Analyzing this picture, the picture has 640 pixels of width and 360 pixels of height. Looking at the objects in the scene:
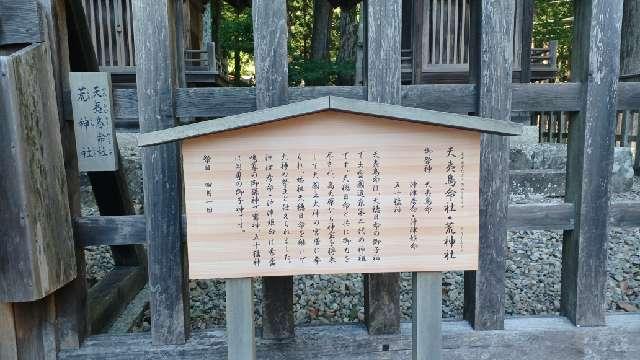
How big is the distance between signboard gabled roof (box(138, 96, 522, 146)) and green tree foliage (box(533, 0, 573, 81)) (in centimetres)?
1468

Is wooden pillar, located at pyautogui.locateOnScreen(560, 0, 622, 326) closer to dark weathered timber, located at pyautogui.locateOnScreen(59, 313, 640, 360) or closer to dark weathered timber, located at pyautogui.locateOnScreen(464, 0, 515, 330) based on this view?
dark weathered timber, located at pyautogui.locateOnScreen(59, 313, 640, 360)

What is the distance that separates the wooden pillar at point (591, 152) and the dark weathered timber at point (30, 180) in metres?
2.67

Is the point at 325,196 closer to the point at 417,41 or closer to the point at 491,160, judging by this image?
the point at 491,160

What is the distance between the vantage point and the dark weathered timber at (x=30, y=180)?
2037mm

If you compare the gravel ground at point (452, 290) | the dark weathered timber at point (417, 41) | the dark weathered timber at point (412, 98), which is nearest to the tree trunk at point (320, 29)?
the dark weathered timber at point (417, 41)

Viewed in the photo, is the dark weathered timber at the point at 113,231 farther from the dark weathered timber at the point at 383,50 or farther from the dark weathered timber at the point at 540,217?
the dark weathered timber at the point at 540,217

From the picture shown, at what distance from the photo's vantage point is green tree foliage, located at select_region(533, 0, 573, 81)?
50.5ft

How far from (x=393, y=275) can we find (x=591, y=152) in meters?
1.22

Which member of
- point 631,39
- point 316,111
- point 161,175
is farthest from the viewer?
point 631,39

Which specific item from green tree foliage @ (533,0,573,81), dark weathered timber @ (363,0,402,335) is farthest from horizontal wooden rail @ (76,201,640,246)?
green tree foliage @ (533,0,573,81)

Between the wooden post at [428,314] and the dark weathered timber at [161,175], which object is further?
the dark weathered timber at [161,175]

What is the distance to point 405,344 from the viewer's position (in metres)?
2.53

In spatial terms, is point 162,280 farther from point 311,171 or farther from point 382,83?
point 382,83

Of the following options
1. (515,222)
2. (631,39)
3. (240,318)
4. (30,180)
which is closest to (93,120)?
(30,180)
